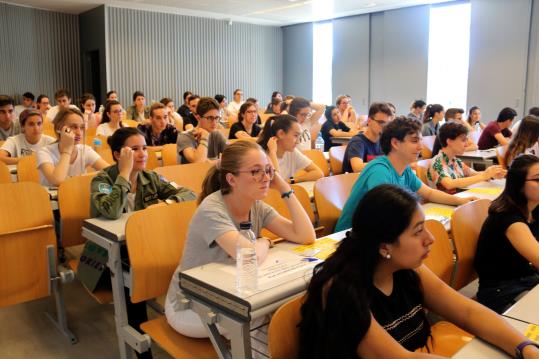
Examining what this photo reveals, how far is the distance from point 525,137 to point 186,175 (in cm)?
303

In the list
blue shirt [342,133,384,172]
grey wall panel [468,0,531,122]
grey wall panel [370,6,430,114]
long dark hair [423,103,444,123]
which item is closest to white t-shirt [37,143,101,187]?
blue shirt [342,133,384,172]

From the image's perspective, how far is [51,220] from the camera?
272 centimetres

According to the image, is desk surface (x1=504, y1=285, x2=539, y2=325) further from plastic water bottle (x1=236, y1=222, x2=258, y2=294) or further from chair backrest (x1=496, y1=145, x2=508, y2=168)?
chair backrest (x1=496, y1=145, x2=508, y2=168)

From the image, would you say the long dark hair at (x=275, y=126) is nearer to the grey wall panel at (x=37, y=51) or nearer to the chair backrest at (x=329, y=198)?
the chair backrest at (x=329, y=198)

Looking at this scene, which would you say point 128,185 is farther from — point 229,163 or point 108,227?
point 229,163

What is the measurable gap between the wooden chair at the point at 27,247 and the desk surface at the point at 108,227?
0.26 meters

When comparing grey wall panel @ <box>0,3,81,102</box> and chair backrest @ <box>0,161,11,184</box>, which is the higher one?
grey wall panel @ <box>0,3,81,102</box>

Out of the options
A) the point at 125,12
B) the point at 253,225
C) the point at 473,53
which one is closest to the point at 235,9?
the point at 125,12

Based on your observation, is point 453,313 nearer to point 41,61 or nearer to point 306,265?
point 306,265

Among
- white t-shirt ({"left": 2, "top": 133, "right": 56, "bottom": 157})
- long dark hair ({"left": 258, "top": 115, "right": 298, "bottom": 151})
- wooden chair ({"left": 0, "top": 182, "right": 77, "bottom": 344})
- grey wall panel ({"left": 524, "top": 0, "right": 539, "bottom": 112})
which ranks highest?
grey wall panel ({"left": 524, "top": 0, "right": 539, "bottom": 112})

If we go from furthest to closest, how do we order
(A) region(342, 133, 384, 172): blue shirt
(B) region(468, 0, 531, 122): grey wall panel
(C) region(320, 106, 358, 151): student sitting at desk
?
1. (B) region(468, 0, 531, 122): grey wall panel
2. (C) region(320, 106, 358, 151): student sitting at desk
3. (A) region(342, 133, 384, 172): blue shirt

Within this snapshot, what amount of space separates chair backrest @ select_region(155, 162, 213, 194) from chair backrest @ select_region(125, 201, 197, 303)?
1.05 metres

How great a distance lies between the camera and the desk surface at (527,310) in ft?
5.18

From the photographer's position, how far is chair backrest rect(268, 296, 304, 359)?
53.4 inches
